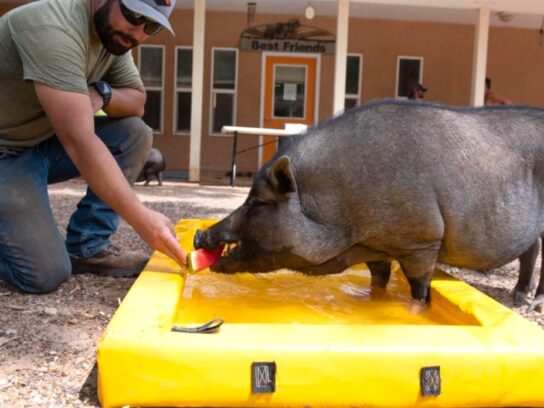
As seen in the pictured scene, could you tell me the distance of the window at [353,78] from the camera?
48.1 feet

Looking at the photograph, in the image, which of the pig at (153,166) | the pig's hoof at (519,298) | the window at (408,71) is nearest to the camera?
the pig's hoof at (519,298)

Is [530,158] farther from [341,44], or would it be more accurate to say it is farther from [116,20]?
[341,44]

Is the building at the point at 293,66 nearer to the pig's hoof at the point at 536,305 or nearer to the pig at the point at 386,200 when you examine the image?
the pig's hoof at the point at 536,305

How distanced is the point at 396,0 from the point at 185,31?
4592 millimetres

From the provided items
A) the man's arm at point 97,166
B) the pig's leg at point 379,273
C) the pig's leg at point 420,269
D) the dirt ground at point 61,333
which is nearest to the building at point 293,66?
the dirt ground at point 61,333

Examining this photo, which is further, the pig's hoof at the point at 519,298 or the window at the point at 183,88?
the window at the point at 183,88

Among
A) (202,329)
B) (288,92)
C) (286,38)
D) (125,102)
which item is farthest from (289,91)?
(202,329)

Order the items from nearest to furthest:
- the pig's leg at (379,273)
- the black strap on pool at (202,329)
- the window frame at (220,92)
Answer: the black strap on pool at (202,329) → the pig's leg at (379,273) → the window frame at (220,92)

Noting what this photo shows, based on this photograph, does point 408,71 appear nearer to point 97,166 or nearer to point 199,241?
point 199,241

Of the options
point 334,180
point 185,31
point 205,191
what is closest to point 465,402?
point 334,180

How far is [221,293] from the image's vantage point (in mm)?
3434

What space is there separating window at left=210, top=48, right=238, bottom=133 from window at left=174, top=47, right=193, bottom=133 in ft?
1.69

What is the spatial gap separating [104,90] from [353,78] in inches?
458

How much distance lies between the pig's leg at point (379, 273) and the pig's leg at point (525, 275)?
880mm
